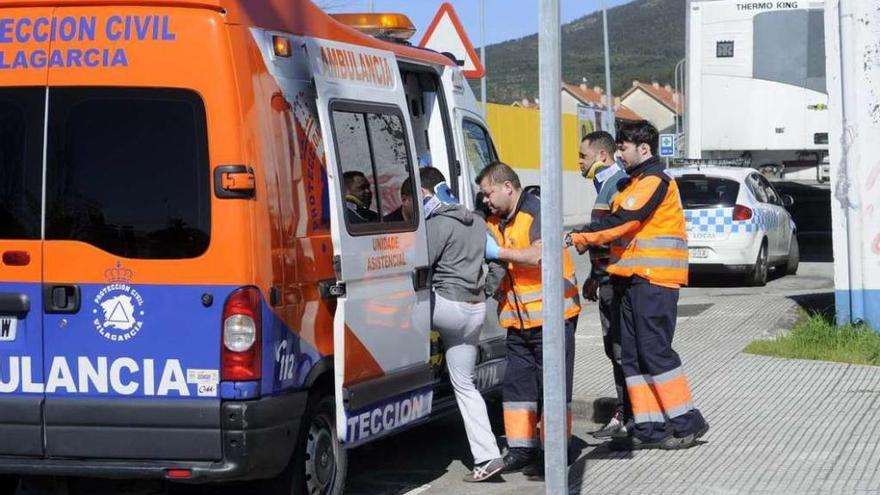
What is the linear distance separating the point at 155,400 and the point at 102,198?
89cm

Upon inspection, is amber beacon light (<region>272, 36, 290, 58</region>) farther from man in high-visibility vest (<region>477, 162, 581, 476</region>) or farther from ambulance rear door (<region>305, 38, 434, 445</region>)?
man in high-visibility vest (<region>477, 162, 581, 476</region>)

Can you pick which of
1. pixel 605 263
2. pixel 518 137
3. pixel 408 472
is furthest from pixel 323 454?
pixel 518 137

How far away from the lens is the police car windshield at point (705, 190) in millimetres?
18000

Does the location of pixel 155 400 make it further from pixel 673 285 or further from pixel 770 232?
pixel 770 232

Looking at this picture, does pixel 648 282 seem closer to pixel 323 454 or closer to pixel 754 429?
pixel 754 429

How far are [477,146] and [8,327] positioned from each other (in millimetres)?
3855

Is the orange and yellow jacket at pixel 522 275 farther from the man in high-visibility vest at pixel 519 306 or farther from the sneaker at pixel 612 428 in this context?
the sneaker at pixel 612 428

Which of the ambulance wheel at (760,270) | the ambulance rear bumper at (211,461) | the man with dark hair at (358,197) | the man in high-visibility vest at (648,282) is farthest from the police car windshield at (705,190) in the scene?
the ambulance rear bumper at (211,461)

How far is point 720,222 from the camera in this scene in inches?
704

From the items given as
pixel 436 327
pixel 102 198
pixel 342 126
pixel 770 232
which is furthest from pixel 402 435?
pixel 770 232

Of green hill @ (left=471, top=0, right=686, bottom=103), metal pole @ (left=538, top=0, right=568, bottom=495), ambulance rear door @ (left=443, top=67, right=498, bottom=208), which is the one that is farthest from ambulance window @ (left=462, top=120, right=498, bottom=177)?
green hill @ (left=471, top=0, right=686, bottom=103)

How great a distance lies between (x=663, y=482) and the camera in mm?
7363

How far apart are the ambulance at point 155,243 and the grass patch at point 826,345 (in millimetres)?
5936

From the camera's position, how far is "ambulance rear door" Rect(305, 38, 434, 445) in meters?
6.73
